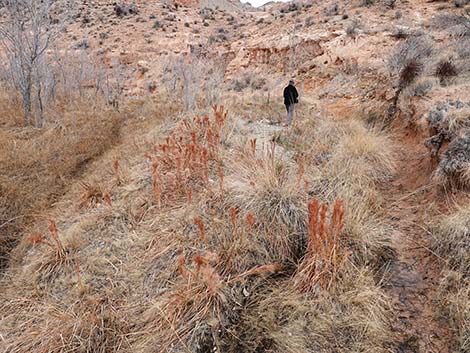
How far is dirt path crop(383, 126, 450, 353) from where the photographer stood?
199 cm

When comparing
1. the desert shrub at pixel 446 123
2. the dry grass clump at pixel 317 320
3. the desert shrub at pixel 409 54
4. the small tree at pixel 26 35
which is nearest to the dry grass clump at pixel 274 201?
the dry grass clump at pixel 317 320

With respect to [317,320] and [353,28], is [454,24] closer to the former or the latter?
[353,28]

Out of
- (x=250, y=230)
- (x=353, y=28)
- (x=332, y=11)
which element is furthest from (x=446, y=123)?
(x=332, y=11)

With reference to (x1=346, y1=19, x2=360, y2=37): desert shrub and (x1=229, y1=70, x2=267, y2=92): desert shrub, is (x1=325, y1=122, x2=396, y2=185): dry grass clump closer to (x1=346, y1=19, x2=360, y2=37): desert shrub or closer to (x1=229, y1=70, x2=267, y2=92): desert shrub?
(x1=229, y1=70, x2=267, y2=92): desert shrub

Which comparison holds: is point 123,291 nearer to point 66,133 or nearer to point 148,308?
point 148,308

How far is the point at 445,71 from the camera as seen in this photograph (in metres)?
6.37

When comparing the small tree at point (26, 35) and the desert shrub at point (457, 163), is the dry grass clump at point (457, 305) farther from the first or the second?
the small tree at point (26, 35)

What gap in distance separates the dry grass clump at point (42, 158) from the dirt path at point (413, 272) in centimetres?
413

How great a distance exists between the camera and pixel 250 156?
402 centimetres

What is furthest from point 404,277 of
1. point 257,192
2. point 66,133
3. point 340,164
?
point 66,133

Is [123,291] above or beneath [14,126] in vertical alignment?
beneath

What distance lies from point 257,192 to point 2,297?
8.61 feet

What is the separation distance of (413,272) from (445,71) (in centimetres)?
576

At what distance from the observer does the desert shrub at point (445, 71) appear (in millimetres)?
6229
